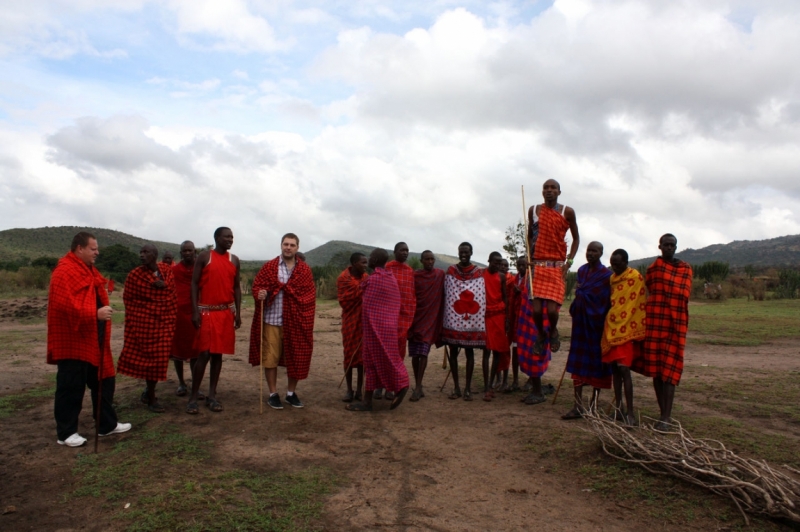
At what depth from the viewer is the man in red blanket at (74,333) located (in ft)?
16.7

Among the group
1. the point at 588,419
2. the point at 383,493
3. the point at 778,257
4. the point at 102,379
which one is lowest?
the point at 383,493

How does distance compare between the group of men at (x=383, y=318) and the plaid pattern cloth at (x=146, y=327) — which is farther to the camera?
the plaid pattern cloth at (x=146, y=327)

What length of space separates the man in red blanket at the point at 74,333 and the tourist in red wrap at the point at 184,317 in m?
1.82

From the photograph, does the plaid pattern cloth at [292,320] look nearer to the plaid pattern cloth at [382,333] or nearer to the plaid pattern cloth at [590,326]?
the plaid pattern cloth at [382,333]

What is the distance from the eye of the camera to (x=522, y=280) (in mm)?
7723

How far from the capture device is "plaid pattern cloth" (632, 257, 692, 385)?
562cm

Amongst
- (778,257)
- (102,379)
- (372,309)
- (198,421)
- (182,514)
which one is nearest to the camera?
(182,514)

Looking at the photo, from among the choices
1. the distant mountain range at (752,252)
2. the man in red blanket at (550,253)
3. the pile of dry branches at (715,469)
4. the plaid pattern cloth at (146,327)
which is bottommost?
the pile of dry branches at (715,469)

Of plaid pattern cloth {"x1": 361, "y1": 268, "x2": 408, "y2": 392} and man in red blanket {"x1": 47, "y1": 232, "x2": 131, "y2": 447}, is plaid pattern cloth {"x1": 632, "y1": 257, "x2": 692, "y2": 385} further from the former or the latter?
man in red blanket {"x1": 47, "y1": 232, "x2": 131, "y2": 447}

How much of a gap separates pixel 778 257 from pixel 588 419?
8362cm

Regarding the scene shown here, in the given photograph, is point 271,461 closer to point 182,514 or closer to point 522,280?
point 182,514

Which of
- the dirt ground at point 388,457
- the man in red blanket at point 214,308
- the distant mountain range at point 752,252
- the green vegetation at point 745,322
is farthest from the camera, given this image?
the distant mountain range at point 752,252

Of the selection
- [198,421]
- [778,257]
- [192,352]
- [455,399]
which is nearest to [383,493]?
[198,421]

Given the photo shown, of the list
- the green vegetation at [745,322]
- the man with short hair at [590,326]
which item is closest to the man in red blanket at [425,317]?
the man with short hair at [590,326]
